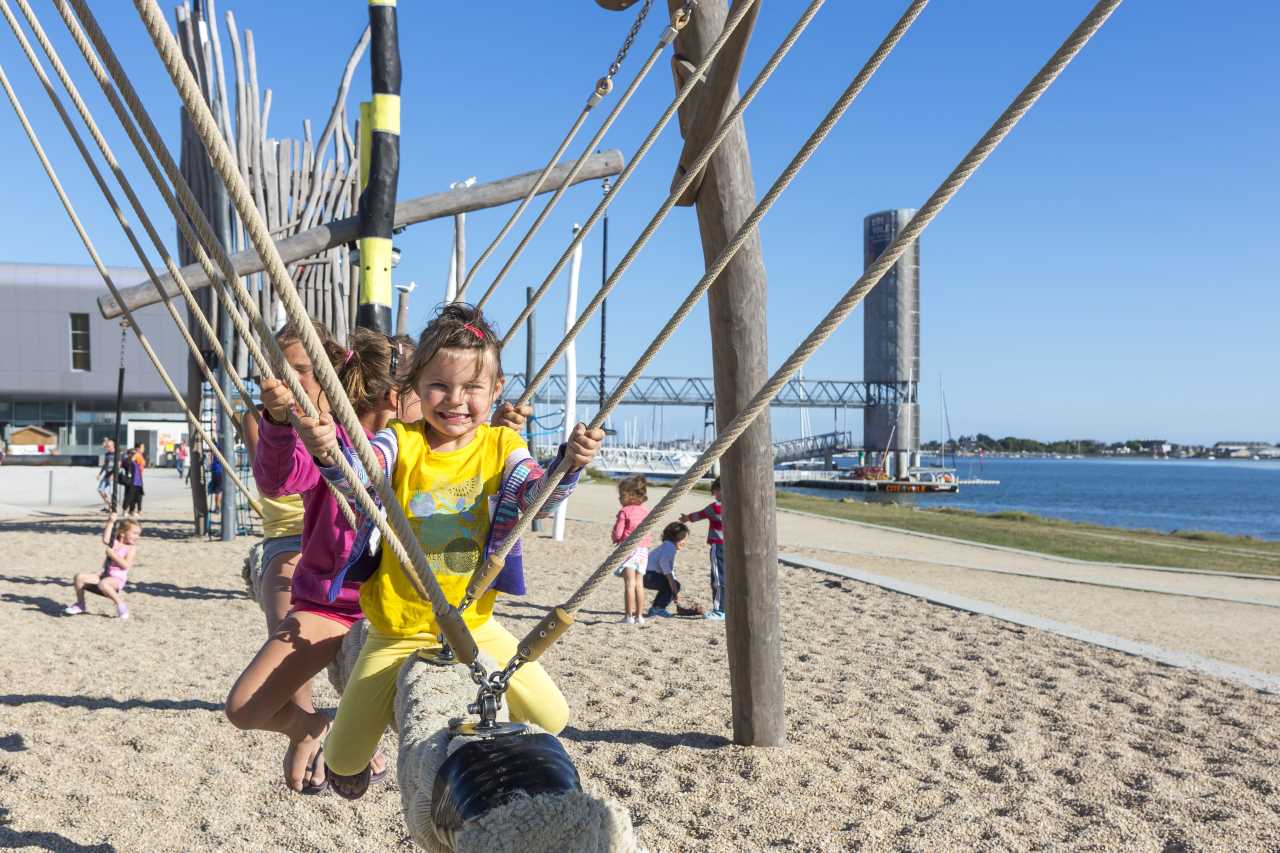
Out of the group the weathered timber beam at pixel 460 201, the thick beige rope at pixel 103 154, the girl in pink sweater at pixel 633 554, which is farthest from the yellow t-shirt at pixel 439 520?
the girl in pink sweater at pixel 633 554

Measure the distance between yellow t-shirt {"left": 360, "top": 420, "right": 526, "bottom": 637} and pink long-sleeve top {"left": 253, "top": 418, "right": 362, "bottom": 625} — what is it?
475 mm

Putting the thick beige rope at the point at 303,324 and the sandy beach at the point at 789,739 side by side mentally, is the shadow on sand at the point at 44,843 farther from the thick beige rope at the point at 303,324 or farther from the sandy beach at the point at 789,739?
the thick beige rope at the point at 303,324

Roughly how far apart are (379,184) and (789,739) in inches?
130

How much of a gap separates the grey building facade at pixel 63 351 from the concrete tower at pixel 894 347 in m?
45.7

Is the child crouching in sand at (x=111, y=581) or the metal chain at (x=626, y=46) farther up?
the metal chain at (x=626, y=46)

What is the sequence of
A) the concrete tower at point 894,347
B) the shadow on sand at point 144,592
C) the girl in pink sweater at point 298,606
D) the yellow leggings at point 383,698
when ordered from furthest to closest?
the concrete tower at point 894,347, the shadow on sand at point 144,592, the girl in pink sweater at point 298,606, the yellow leggings at point 383,698

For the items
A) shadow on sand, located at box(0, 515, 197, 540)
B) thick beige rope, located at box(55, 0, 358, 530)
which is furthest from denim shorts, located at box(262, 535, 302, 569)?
shadow on sand, located at box(0, 515, 197, 540)

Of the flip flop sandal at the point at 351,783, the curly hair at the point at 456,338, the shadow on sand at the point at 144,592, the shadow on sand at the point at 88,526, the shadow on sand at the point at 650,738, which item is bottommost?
the shadow on sand at the point at 650,738

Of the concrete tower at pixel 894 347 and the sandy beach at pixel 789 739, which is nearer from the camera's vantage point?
the sandy beach at pixel 789 739

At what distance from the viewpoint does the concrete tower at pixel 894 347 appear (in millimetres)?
69438

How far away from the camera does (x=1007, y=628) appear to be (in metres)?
7.49

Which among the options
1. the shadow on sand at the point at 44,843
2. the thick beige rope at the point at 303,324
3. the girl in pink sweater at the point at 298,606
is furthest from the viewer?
the shadow on sand at the point at 44,843

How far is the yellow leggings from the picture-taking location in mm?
2131

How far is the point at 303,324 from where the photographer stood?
59.0 inches
